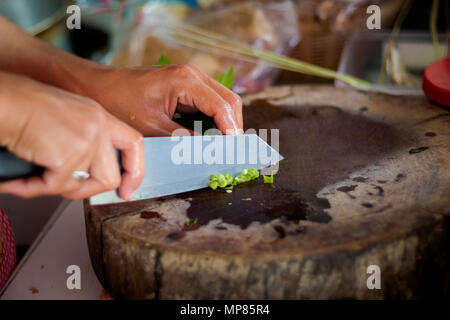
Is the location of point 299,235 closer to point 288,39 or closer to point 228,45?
point 228,45

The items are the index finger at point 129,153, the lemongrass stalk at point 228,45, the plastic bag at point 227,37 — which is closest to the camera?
the index finger at point 129,153

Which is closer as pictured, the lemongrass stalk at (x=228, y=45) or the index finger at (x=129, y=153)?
the index finger at (x=129, y=153)

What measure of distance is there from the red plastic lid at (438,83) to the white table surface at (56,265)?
115 cm

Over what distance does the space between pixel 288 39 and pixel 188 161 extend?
1639 millimetres

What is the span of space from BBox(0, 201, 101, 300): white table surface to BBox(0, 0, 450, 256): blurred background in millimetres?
1184

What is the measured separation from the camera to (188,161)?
1.05 meters

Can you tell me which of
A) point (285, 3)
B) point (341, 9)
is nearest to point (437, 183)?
point (341, 9)

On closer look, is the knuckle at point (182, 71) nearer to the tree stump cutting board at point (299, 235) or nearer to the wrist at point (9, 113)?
the tree stump cutting board at point (299, 235)

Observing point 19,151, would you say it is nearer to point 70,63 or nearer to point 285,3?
point 70,63

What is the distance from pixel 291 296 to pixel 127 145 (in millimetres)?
444

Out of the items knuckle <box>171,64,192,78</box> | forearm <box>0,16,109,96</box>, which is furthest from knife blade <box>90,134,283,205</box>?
forearm <box>0,16,109,96</box>

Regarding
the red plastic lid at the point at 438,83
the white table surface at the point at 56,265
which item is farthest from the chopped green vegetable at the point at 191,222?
the red plastic lid at the point at 438,83

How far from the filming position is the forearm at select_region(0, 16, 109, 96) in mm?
1199

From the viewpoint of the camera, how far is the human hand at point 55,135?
770 millimetres
